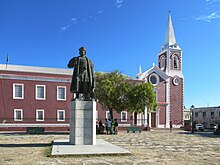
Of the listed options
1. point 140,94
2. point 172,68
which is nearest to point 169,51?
point 172,68

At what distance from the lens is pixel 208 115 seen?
64.3m

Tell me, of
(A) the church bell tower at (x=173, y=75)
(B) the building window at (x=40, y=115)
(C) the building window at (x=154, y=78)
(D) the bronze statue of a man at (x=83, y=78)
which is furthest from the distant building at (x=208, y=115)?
(D) the bronze statue of a man at (x=83, y=78)

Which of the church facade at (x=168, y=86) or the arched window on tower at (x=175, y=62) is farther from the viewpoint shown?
the arched window on tower at (x=175, y=62)

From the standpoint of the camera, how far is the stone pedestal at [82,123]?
1212 cm

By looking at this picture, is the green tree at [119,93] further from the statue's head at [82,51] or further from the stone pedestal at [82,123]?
the stone pedestal at [82,123]

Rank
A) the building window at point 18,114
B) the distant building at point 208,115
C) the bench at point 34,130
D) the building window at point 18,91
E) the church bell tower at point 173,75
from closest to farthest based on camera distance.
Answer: the bench at point 34,130 → the building window at point 18,114 → the building window at point 18,91 → the church bell tower at point 173,75 → the distant building at point 208,115

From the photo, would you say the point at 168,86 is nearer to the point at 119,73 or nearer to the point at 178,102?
the point at 178,102

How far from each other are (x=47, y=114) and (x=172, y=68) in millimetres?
24023

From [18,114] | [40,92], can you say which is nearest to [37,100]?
[40,92]

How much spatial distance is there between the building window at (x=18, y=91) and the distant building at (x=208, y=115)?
4015 cm

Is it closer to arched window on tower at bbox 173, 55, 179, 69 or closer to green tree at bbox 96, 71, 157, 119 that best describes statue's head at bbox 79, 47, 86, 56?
green tree at bbox 96, 71, 157, 119

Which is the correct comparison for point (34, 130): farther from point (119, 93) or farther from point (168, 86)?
point (168, 86)

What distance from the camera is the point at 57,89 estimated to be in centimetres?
3353

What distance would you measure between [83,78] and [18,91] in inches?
828
